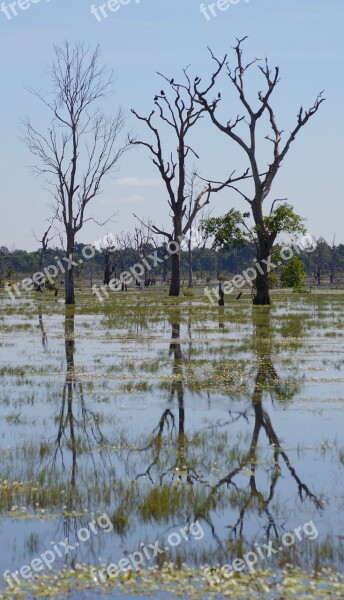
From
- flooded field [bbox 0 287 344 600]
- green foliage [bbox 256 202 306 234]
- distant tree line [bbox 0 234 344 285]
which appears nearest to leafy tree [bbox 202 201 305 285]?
green foliage [bbox 256 202 306 234]

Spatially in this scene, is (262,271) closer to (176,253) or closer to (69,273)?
(69,273)

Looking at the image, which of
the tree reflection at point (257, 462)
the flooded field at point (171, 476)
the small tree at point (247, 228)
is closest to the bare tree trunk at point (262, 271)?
the small tree at point (247, 228)

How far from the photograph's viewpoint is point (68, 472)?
33.4ft

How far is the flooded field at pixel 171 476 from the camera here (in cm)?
709

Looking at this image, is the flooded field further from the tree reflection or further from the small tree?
the small tree

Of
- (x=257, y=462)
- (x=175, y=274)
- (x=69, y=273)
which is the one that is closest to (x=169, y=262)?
(x=175, y=274)

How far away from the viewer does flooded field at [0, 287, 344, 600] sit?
7090 mm

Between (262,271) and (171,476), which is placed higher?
(262,271)

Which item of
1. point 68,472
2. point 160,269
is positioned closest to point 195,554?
point 68,472

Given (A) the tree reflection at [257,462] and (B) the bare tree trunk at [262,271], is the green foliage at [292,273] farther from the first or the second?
(A) the tree reflection at [257,462]

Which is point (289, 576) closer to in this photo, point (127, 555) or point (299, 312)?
point (127, 555)

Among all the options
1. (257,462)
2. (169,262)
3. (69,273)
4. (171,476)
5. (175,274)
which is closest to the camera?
(171,476)

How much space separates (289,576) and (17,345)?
65.0ft

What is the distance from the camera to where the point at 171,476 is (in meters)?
10.0
